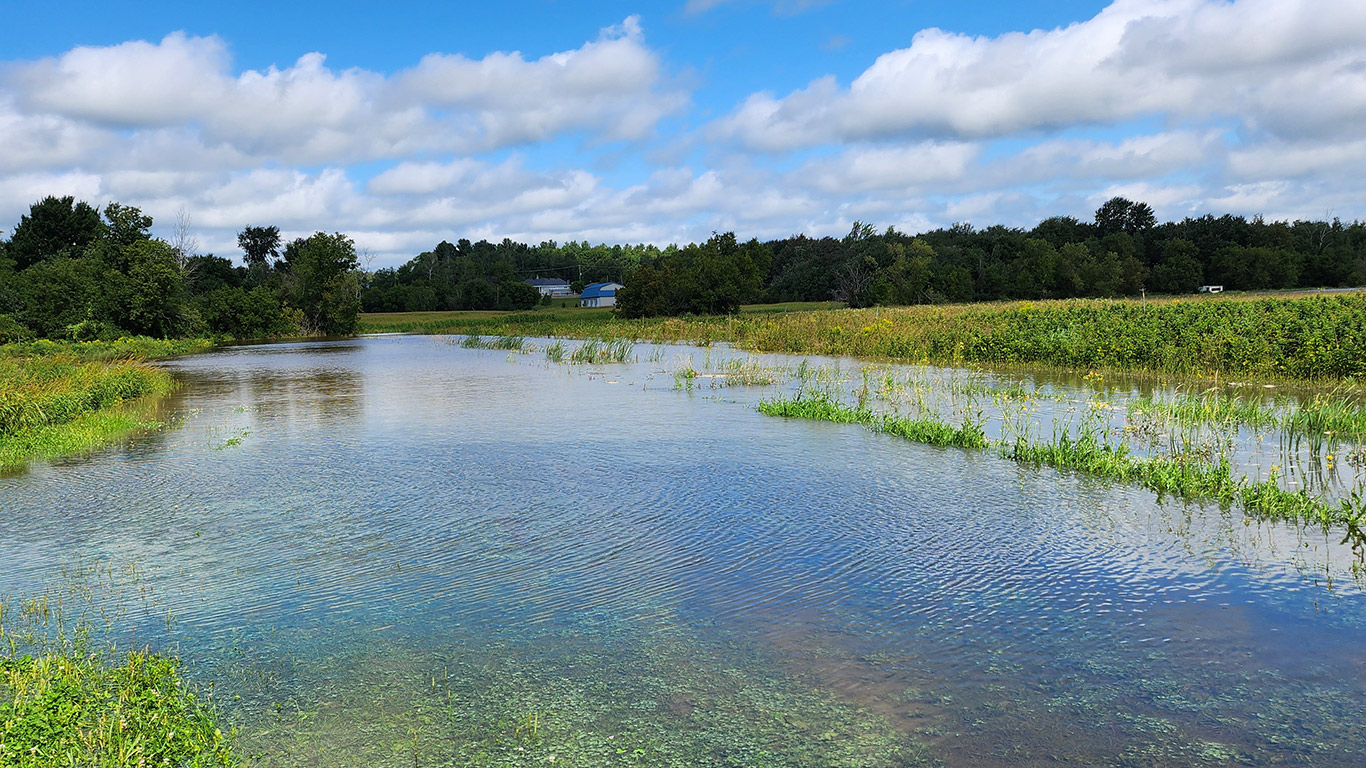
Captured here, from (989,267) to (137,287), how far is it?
8074 cm

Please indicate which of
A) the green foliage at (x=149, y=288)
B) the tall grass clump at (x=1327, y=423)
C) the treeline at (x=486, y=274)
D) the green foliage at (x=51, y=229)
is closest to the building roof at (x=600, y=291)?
the treeline at (x=486, y=274)

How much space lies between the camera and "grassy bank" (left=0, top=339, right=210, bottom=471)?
15.0 metres

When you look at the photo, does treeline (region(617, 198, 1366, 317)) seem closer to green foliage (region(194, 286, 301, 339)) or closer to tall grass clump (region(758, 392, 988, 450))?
green foliage (region(194, 286, 301, 339))

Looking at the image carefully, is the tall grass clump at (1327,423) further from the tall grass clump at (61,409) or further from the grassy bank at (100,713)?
the tall grass clump at (61,409)

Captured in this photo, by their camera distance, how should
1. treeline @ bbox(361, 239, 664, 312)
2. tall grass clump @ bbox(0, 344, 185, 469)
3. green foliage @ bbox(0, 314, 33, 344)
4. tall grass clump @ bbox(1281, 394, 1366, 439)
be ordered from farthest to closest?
treeline @ bbox(361, 239, 664, 312)
green foliage @ bbox(0, 314, 33, 344)
tall grass clump @ bbox(0, 344, 185, 469)
tall grass clump @ bbox(1281, 394, 1366, 439)

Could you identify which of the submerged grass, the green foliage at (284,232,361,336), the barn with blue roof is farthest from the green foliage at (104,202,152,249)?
the barn with blue roof

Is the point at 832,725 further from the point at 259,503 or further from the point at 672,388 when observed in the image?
the point at 672,388

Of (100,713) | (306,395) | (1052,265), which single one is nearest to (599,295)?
(1052,265)

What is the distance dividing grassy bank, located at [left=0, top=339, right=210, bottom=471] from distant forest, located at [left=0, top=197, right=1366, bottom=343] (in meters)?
28.5

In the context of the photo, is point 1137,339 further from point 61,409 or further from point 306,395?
point 61,409

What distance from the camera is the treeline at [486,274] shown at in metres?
126

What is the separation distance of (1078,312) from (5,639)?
34.1 meters

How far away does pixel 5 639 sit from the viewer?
621 cm

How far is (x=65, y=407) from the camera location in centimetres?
1800
